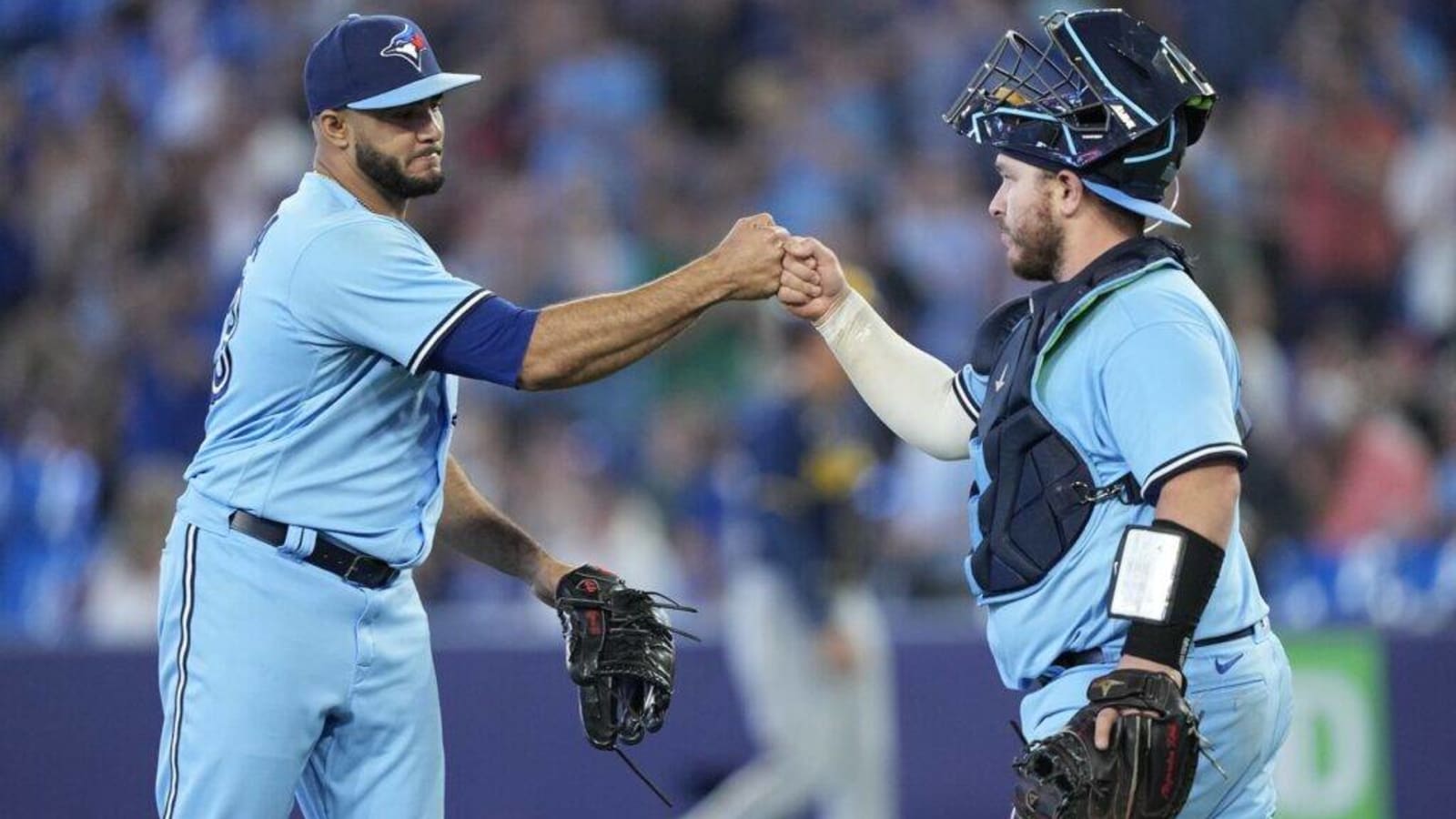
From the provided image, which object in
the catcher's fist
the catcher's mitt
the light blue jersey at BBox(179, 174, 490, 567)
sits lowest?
the catcher's mitt

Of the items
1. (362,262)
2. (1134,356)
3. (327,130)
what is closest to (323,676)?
(362,262)

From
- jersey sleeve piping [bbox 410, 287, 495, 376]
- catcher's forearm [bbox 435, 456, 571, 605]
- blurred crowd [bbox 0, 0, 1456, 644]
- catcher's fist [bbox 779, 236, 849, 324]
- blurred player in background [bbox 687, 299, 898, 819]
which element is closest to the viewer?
jersey sleeve piping [bbox 410, 287, 495, 376]

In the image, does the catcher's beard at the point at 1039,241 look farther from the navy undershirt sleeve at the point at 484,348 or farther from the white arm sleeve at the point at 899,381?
the navy undershirt sleeve at the point at 484,348

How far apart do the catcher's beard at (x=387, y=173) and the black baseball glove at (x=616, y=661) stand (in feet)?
3.23

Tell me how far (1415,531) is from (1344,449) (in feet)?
2.10

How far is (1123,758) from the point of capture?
12.5 feet

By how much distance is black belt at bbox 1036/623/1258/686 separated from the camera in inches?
164

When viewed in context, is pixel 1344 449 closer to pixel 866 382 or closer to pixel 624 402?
pixel 624 402

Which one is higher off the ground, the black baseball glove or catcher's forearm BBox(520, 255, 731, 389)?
catcher's forearm BBox(520, 255, 731, 389)

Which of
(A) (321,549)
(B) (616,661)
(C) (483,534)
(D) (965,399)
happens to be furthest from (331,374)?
(D) (965,399)

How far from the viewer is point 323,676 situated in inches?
185

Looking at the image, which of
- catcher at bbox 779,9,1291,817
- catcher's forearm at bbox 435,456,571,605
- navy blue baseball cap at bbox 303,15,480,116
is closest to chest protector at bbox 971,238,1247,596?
catcher at bbox 779,9,1291,817

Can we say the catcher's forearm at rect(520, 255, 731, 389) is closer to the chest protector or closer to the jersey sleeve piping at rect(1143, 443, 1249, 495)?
the chest protector

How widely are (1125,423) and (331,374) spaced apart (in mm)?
1736
